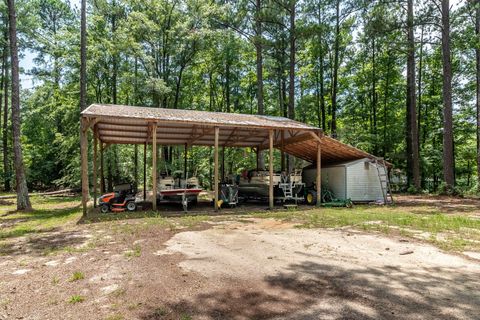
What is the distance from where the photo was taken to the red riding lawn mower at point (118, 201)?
1014 cm

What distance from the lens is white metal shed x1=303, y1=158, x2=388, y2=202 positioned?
13.2 metres

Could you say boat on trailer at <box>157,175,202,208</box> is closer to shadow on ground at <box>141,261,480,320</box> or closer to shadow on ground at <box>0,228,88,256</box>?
shadow on ground at <box>0,228,88,256</box>

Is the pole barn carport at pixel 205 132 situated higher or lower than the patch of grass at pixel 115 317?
higher

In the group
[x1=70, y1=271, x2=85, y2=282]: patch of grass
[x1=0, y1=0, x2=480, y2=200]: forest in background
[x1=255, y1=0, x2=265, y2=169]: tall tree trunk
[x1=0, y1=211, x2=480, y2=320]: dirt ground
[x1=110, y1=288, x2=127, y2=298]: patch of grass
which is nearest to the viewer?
[x1=0, y1=211, x2=480, y2=320]: dirt ground

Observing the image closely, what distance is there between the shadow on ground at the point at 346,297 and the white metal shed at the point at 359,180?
951cm

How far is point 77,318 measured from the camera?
2.65 m

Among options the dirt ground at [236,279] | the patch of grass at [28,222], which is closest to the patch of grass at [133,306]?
the dirt ground at [236,279]

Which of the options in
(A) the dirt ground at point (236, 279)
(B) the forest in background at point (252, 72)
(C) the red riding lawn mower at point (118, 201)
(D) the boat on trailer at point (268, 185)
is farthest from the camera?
(B) the forest in background at point (252, 72)

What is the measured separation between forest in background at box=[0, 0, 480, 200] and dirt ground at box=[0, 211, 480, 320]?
1202cm

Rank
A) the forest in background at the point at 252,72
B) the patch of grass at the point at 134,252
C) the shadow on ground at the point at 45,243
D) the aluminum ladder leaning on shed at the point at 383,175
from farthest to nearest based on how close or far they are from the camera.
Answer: the forest in background at the point at 252,72 < the aluminum ladder leaning on shed at the point at 383,175 < the shadow on ground at the point at 45,243 < the patch of grass at the point at 134,252

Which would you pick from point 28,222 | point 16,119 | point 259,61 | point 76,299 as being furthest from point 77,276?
point 259,61

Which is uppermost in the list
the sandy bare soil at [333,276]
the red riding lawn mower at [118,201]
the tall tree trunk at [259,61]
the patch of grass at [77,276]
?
the tall tree trunk at [259,61]

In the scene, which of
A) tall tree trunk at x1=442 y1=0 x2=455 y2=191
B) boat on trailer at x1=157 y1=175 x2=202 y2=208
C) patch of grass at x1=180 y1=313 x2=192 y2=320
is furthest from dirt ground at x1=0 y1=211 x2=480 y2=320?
tall tree trunk at x1=442 y1=0 x2=455 y2=191

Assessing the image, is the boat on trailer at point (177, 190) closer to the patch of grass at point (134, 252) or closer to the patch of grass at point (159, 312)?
the patch of grass at point (134, 252)
